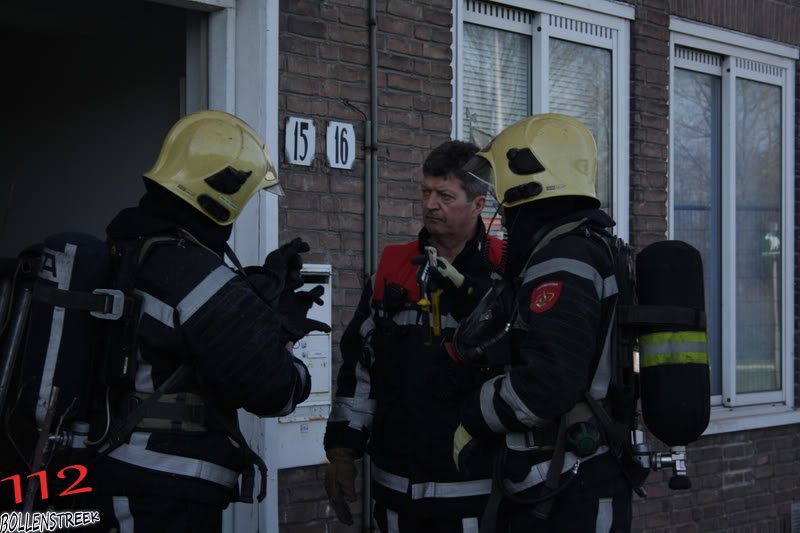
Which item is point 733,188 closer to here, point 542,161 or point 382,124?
point 382,124

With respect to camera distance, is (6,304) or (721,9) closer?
(6,304)

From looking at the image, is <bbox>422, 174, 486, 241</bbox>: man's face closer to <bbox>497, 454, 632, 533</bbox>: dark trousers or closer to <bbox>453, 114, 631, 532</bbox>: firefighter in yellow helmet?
<bbox>453, 114, 631, 532</bbox>: firefighter in yellow helmet

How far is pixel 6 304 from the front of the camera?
11.1ft

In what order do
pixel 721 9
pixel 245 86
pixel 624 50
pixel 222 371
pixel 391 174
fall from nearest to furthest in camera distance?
pixel 222 371
pixel 245 86
pixel 391 174
pixel 624 50
pixel 721 9

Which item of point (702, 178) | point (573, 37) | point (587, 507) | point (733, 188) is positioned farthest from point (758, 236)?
point (587, 507)

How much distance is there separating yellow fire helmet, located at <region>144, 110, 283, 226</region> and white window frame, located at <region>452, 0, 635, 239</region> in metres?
2.35

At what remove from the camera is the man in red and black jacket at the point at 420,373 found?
3.71m

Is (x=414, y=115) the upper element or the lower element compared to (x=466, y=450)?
upper

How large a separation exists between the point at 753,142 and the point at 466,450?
504 centimetres

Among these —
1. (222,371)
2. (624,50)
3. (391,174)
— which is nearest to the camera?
(222,371)

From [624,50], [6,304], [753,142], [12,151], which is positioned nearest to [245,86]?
[6,304]

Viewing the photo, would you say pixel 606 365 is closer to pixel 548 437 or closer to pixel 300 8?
pixel 548 437

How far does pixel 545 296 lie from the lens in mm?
3227

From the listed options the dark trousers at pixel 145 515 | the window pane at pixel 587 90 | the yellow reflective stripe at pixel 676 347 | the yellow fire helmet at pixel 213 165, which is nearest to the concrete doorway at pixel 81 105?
the window pane at pixel 587 90
